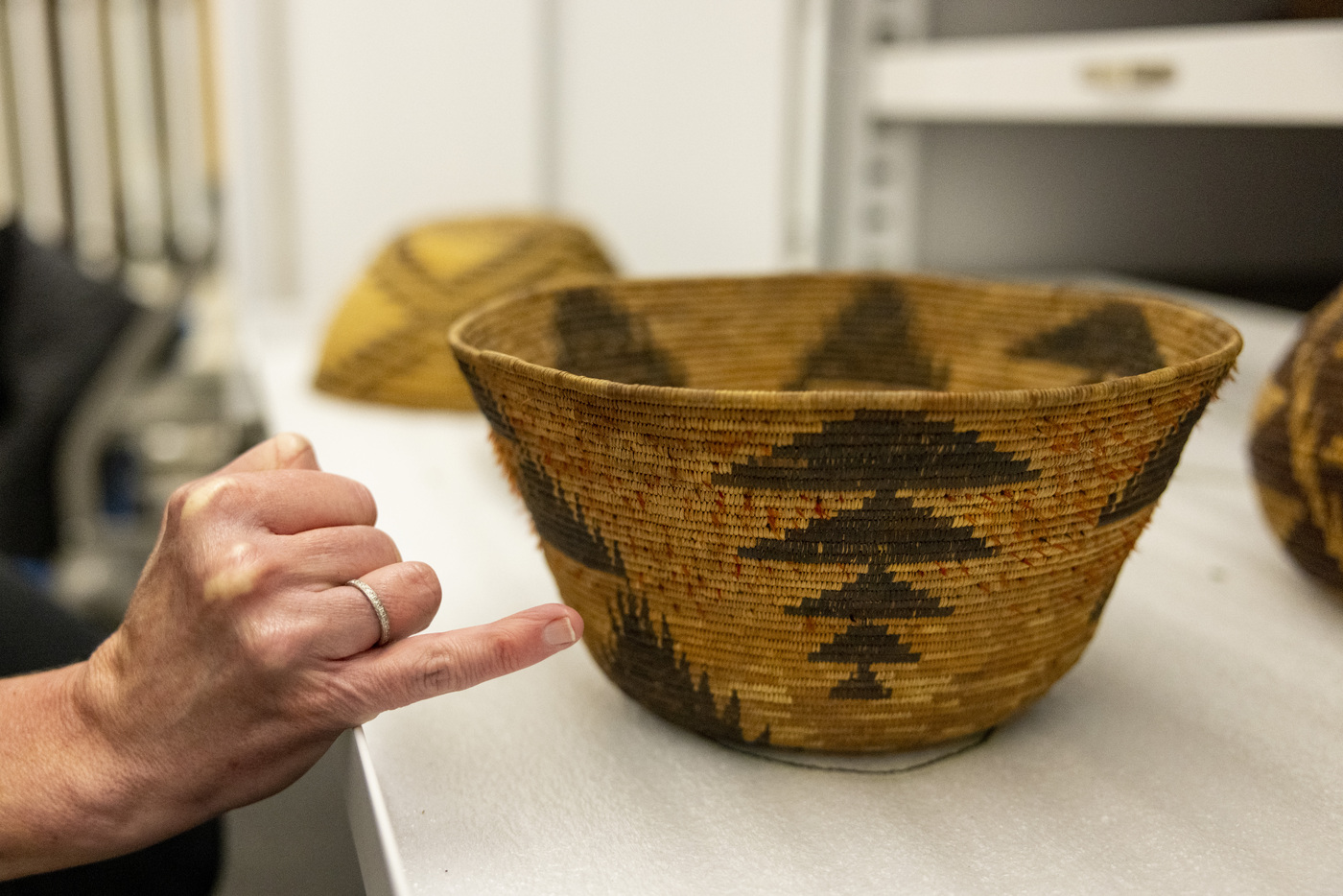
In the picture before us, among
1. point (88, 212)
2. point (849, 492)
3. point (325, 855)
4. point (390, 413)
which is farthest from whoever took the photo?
point (88, 212)

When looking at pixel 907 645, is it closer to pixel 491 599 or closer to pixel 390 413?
pixel 491 599

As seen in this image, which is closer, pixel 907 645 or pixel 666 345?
pixel 907 645

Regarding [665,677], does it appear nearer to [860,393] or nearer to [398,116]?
Result: [860,393]

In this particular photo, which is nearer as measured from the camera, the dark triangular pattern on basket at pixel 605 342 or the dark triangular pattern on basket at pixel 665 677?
the dark triangular pattern on basket at pixel 665 677

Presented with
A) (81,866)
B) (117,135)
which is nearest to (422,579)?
(81,866)

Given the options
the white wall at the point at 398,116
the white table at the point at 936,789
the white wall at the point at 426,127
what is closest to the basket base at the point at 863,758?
the white table at the point at 936,789

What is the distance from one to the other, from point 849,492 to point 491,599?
263 millimetres

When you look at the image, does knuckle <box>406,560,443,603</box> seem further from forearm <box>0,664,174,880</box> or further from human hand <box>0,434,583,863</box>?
forearm <box>0,664,174,880</box>

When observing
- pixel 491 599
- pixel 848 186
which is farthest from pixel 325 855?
pixel 848 186

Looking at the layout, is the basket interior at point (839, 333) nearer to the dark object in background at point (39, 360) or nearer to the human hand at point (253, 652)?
the human hand at point (253, 652)

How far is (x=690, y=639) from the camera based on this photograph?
1.32 feet

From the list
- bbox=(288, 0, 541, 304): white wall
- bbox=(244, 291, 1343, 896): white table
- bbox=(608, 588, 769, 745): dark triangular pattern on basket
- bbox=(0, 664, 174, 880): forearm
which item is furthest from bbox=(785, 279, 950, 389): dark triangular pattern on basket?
bbox=(288, 0, 541, 304): white wall

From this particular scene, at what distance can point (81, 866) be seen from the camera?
0.64 metres

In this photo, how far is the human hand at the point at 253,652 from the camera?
38 centimetres
